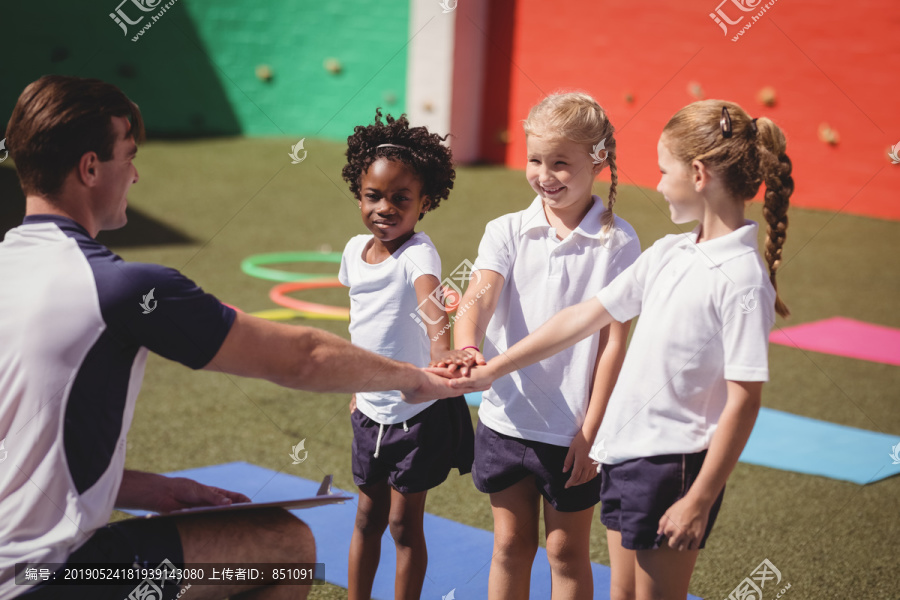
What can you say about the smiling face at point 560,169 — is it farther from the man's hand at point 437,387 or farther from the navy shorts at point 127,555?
the navy shorts at point 127,555

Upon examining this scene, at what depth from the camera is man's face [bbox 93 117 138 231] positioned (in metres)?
1.99

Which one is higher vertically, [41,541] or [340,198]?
[41,541]

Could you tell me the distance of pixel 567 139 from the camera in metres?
2.51

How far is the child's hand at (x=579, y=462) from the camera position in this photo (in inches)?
98.3

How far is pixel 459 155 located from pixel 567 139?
34.2ft

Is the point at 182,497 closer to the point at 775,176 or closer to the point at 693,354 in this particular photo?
the point at 693,354

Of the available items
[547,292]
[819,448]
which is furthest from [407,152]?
[819,448]

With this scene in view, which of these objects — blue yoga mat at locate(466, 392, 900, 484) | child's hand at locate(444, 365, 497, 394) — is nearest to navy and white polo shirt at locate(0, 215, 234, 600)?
Result: child's hand at locate(444, 365, 497, 394)

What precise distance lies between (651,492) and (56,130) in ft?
5.20

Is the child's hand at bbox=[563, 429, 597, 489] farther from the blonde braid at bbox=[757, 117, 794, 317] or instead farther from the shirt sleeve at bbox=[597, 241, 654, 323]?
the blonde braid at bbox=[757, 117, 794, 317]

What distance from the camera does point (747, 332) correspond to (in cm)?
197

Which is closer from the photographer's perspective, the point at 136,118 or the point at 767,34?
the point at 136,118

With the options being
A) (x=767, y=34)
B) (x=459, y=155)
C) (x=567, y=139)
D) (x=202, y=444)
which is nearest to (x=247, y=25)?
(x=459, y=155)

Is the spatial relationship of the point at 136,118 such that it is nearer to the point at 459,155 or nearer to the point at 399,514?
the point at 399,514
